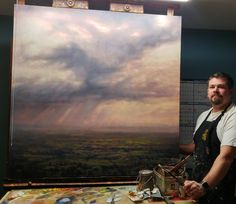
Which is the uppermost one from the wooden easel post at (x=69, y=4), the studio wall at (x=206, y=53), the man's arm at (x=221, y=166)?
the wooden easel post at (x=69, y=4)

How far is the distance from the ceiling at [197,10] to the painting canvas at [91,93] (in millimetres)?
114

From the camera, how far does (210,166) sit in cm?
171

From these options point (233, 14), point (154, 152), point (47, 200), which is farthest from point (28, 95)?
point (233, 14)

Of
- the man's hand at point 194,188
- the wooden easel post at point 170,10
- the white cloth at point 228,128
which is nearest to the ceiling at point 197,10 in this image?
the wooden easel post at point 170,10

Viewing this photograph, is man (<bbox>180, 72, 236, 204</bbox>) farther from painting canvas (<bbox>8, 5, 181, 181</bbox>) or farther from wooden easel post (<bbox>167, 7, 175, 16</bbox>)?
wooden easel post (<bbox>167, 7, 175, 16</bbox>)

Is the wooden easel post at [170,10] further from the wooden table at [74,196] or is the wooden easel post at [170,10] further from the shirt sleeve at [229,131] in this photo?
the wooden table at [74,196]

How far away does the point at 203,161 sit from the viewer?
1.75 metres

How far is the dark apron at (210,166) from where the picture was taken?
167 cm

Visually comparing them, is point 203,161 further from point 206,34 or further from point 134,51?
point 206,34

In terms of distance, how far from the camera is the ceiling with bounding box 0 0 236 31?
6.31 ft

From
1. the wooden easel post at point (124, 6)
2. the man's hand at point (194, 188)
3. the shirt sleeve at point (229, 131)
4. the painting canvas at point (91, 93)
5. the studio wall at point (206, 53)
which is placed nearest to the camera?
the man's hand at point (194, 188)

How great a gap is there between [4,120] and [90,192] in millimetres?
1122

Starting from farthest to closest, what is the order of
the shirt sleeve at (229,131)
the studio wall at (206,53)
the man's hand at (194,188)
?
the studio wall at (206,53), the shirt sleeve at (229,131), the man's hand at (194,188)

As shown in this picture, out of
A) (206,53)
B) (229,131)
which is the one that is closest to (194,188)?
(229,131)
